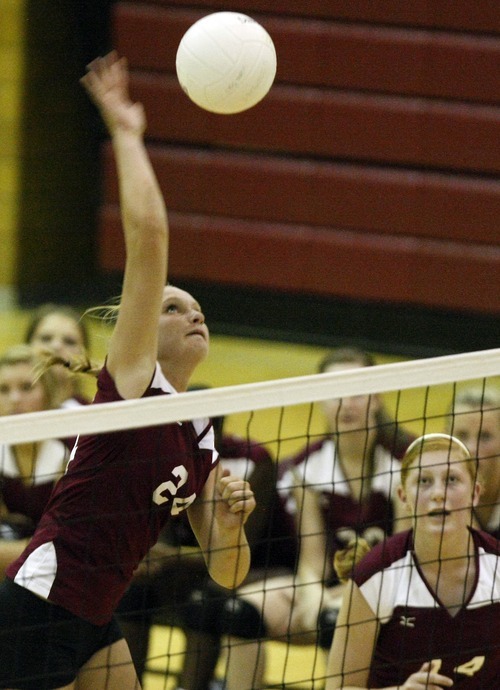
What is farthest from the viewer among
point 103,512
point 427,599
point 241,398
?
point 427,599

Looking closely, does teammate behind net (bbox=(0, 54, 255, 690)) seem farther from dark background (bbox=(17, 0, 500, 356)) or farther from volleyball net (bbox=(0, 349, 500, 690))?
dark background (bbox=(17, 0, 500, 356))

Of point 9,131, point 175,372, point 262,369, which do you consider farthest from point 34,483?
point 9,131

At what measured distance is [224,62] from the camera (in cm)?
348

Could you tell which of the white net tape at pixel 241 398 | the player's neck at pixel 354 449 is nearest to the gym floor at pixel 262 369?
the player's neck at pixel 354 449

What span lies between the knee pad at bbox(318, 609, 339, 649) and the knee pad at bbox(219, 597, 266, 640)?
19cm

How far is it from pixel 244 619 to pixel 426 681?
101cm

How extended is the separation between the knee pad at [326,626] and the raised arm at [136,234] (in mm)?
1460

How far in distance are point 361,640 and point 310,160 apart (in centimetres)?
533

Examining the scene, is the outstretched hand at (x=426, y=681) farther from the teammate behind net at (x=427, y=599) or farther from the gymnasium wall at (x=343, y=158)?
the gymnasium wall at (x=343, y=158)

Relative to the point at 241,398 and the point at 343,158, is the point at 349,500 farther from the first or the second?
the point at 343,158

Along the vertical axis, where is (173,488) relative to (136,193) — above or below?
below

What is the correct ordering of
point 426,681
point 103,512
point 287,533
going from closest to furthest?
point 103,512 < point 426,681 < point 287,533

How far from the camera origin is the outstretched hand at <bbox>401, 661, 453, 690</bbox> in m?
3.00

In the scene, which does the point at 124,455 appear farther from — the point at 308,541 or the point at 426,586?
the point at 308,541
